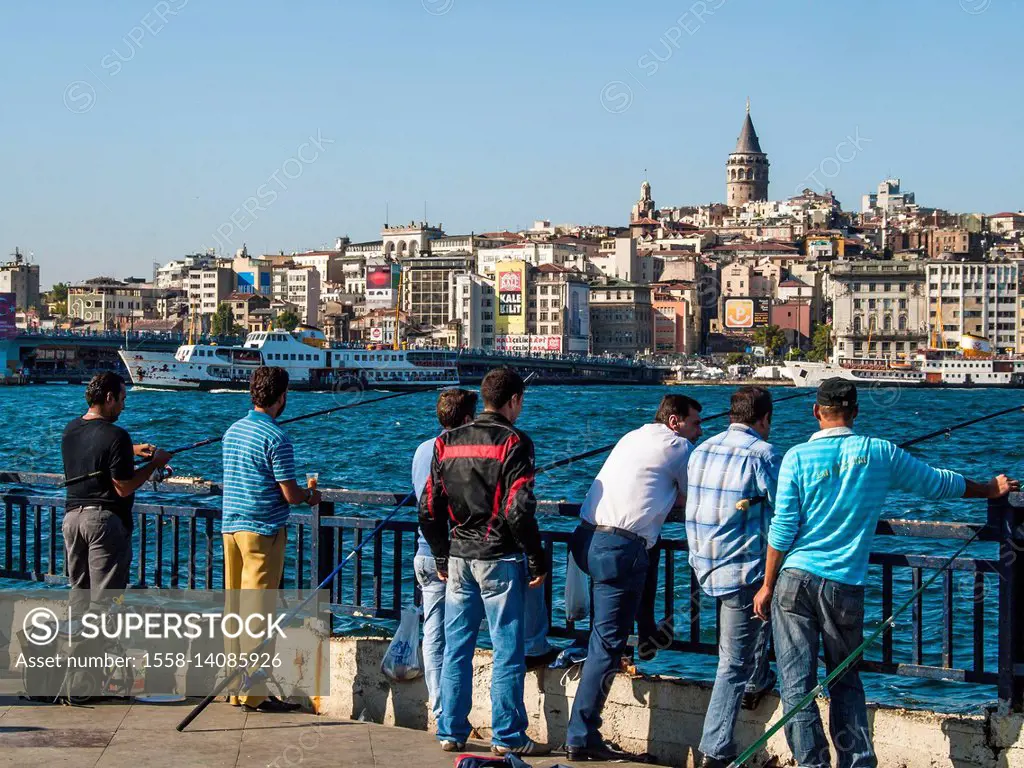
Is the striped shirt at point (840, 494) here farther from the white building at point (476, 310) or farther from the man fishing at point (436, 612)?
the white building at point (476, 310)

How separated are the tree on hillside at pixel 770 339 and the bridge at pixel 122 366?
19.2 metres

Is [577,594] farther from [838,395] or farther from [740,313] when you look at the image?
[740,313]

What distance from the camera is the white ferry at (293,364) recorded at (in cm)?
8556

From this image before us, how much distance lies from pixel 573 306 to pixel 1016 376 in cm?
4967

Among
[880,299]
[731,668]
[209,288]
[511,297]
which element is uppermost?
[209,288]

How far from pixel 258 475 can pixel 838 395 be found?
7.23ft

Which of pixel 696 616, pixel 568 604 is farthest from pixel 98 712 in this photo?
pixel 696 616

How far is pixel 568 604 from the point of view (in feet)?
17.7

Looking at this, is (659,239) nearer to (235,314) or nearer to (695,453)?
(235,314)

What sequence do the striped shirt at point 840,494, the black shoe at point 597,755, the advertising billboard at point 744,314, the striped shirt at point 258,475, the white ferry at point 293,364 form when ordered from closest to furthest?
the striped shirt at point 840,494 → the black shoe at point 597,755 → the striped shirt at point 258,475 → the white ferry at point 293,364 → the advertising billboard at point 744,314

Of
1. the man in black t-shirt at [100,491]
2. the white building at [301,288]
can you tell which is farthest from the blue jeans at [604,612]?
the white building at [301,288]

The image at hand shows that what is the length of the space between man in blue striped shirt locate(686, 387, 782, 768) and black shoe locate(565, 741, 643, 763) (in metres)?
0.30

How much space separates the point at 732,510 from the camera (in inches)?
197

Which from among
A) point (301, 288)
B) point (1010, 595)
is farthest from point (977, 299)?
point (1010, 595)
